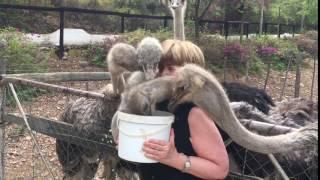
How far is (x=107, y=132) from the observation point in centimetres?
338

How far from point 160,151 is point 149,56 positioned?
0.54m

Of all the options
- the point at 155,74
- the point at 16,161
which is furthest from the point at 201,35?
the point at 155,74

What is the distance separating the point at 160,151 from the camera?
7.15 feet

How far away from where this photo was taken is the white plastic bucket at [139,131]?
2160 mm

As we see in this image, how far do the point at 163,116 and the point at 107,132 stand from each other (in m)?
1.25

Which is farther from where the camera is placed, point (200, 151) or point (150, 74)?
point (150, 74)

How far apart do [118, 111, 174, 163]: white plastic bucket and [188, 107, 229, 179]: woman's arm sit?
11 cm

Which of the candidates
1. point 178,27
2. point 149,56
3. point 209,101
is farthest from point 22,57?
point 209,101

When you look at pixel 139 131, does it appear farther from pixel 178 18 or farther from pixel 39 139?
pixel 39 139

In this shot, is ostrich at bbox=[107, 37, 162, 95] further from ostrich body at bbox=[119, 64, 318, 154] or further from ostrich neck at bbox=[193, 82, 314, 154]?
ostrich neck at bbox=[193, 82, 314, 154]

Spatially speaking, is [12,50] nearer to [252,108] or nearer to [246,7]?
[252,108]

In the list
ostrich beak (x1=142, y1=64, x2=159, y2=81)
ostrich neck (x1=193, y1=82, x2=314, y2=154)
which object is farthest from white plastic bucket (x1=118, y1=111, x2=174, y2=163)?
ostrich beak (x1=142, y1=64, x2=159, y2=81)

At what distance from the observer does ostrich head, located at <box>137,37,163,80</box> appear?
2498 millimetres

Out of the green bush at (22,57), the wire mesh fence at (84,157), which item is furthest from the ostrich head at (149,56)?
the green bush at (22,57)
